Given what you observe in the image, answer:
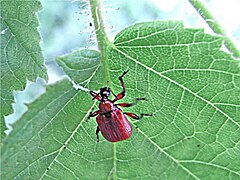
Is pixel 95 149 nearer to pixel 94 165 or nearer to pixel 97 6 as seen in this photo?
pixel 94 165

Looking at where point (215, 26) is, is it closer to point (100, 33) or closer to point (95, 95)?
point (100, 33)

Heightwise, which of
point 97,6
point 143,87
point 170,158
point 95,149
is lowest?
point 170,158

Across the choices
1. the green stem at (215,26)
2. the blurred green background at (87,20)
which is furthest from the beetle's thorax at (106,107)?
the green stem at (215,26)

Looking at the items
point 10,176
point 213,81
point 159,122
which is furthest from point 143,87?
Answer: point 10,176

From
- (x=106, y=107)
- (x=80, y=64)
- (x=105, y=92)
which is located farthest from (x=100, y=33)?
(x=106, y=107)

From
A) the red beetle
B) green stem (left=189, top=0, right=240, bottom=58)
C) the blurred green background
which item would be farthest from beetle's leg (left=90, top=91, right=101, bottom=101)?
green stem (left=189, top=0, right=240, bottom=58)
